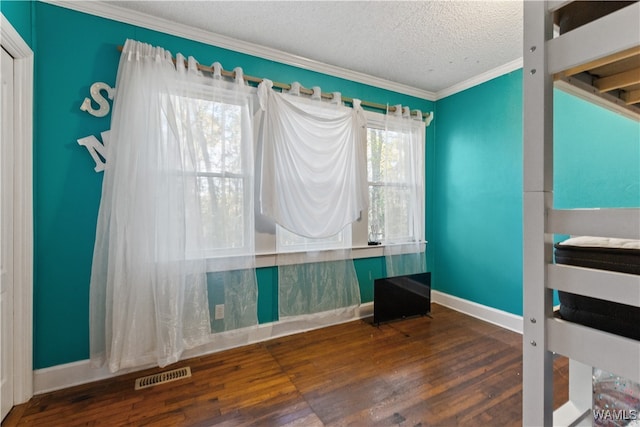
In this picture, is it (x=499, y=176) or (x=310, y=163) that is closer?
(x=310, y=163)

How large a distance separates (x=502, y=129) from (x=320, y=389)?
2935mm

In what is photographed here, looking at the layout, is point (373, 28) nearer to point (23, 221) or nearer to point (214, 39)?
point (214, 39)

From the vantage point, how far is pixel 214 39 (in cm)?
228

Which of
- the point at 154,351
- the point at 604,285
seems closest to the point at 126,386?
the point at 154,351

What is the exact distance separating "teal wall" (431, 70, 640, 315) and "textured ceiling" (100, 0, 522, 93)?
0.57 metres

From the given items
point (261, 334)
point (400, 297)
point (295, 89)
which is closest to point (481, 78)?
point (295, 89)

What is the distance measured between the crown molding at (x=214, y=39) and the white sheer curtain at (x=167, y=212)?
10.4 inches

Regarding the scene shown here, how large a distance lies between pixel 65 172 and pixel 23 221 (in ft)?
1.28

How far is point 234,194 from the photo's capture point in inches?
90.4

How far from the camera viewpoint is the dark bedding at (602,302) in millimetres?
696

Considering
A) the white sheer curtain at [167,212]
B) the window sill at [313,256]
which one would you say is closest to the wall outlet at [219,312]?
the white sheer curtain at [167,212]

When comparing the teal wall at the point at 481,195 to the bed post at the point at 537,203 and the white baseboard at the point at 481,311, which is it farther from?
the bed post at the point at 537,203

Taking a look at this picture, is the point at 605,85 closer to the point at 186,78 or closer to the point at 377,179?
the point at 377,179

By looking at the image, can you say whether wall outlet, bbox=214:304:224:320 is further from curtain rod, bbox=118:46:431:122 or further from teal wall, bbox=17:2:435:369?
curtain rod, bbox=118:46:431:122
